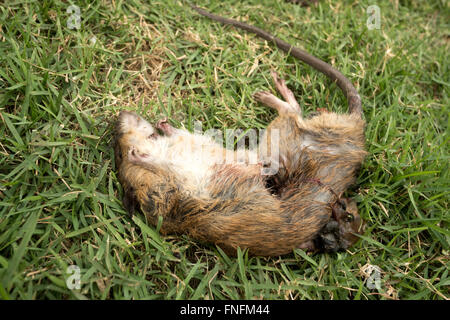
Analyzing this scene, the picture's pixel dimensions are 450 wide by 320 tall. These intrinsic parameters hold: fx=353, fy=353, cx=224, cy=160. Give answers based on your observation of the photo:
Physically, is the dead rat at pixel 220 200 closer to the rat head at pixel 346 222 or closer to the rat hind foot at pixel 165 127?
the rat head at pixel 346 222

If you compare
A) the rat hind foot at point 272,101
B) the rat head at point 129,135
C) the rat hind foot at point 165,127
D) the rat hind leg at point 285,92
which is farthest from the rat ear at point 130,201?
the rat hind leg at point 285,92

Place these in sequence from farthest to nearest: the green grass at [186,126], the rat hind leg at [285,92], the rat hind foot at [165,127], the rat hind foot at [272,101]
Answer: the rat hind leg at [285,92], the rat hind foot at [272,101], the rat hind foot at [165,127], the green grass at [186,126]

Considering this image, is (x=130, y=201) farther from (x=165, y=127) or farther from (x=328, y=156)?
(x=328, y=156)

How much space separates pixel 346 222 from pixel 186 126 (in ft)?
5.96

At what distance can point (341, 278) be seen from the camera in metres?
3.05

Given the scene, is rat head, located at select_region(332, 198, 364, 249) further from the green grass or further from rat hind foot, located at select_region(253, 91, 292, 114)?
rat hind foot, located at select_region(253, 91, 292, 114)

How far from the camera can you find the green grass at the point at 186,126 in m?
2.85

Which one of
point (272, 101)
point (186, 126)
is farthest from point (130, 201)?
point (272, 101)

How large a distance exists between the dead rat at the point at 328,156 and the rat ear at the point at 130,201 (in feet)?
4.04

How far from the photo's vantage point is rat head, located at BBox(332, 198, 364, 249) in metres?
3.13

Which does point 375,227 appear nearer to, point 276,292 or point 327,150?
point 327,150

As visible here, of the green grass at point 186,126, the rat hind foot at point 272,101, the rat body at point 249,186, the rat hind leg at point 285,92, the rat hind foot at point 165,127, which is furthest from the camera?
the rat hind leg at point 285,92
